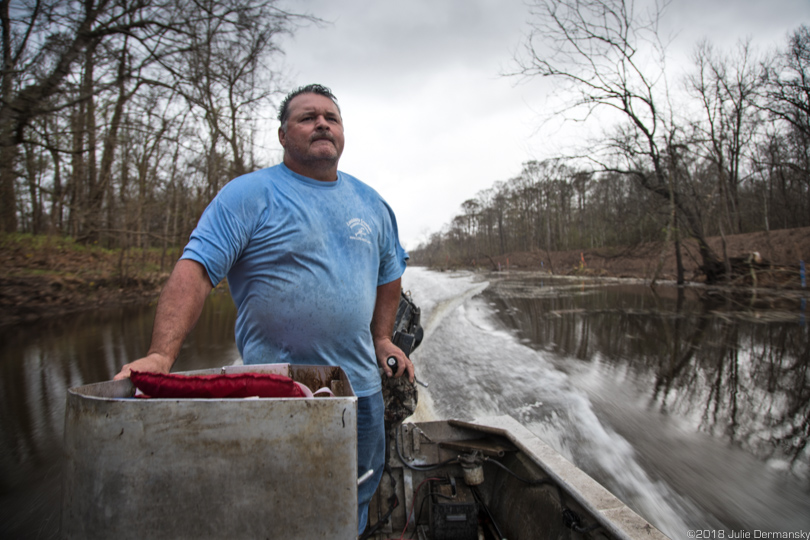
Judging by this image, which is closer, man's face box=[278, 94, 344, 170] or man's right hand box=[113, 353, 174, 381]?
man's right hand box=[113, 353, 174, 381]

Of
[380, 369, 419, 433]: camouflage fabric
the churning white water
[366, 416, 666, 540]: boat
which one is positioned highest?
[380, 369, 419, 433]: camouflage fabric

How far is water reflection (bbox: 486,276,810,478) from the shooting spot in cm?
475

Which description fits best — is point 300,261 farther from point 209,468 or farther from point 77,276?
point 77,276

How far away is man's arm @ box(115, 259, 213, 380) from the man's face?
682 mm

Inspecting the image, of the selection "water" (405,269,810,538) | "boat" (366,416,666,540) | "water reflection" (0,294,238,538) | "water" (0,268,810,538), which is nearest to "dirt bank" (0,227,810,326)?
"water reflection" (0,294,238,538)

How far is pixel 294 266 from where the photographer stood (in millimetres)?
1565

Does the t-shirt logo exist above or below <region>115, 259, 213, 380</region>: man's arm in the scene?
above

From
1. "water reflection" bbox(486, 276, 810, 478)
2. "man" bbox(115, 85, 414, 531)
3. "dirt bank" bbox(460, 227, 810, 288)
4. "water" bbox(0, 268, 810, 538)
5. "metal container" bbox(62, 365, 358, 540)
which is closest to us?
"metal container" bbox(62, 365, 358, 540)

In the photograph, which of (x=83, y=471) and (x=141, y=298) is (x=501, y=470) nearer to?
(x=83, y=471)

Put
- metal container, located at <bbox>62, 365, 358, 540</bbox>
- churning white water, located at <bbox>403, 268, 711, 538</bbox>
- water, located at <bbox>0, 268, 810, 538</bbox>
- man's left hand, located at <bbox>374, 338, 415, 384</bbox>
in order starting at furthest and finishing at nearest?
churning white water, located at <bbox>403, 268, 711, 538</bbox>
water, located at <bbox>0, 268, 810, 538</bbox>
man's left hand, located at <bbox>374, 338, 415, 384</bbox>
metal container, located at <bbox>62, 365, 358, 540</bbox>

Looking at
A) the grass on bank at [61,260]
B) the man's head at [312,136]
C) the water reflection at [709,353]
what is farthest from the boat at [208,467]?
the grass on bank at [61,260]

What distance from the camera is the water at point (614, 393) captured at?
145 inches

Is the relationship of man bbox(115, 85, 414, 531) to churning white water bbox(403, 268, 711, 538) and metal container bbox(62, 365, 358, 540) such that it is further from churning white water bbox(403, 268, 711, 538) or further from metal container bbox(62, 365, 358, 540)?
churning white water bbox(403, 268, 711, 538)

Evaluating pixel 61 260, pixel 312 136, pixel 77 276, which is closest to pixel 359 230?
pixel 312 136
